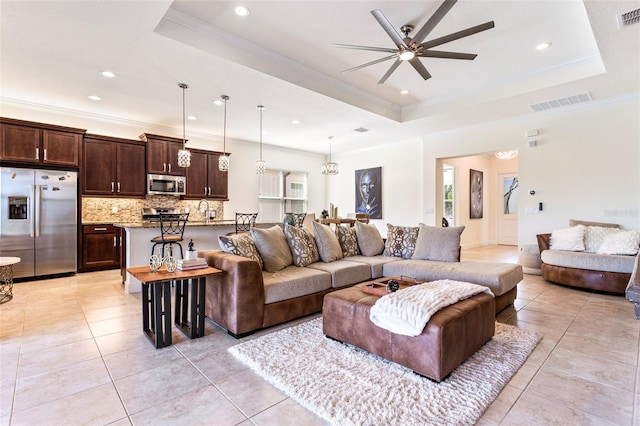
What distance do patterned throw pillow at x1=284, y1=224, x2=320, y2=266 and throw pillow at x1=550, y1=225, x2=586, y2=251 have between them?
3730mm

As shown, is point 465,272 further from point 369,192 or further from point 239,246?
point 369,192

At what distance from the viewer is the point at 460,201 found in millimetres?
8500

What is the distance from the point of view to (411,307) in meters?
1.95

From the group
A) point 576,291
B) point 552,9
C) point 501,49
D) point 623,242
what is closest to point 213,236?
point 501,49

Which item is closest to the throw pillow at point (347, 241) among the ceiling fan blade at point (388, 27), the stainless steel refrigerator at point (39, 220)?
the ceiling fan blade at point (388, 27)

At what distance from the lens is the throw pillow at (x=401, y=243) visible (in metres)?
4.18

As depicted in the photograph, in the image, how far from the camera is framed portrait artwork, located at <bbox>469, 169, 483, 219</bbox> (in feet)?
29.1

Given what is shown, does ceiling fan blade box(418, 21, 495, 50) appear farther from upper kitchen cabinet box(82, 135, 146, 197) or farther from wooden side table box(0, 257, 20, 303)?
upper kitchen cabinet box(82, 135, 146, 197)

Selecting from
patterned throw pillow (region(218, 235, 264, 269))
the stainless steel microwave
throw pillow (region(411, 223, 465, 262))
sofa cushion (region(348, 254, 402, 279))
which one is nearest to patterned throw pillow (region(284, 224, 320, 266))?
patterned throw pillow (region(218, 235, 264, 269))

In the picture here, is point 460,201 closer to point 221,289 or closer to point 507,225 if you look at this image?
point 507,225

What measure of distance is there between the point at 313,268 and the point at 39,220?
448cm

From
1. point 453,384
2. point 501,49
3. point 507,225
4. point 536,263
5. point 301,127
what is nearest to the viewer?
point 453,384

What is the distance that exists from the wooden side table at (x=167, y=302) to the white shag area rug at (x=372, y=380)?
1.69ft

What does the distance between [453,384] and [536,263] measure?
14.3 ft
